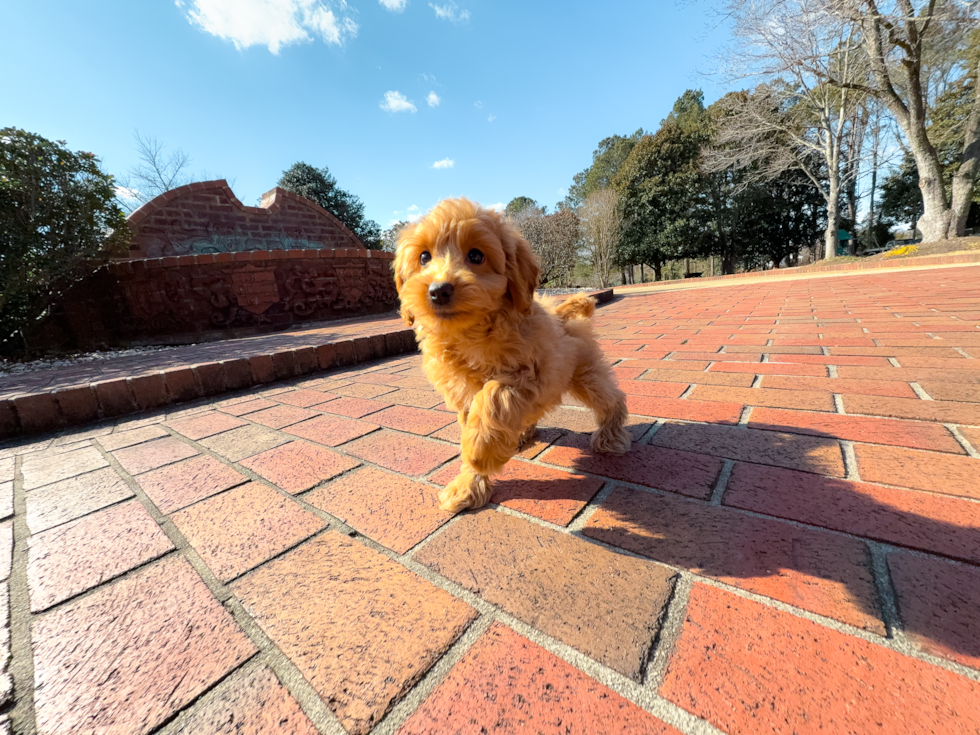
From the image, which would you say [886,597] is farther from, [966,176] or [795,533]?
[966,176]

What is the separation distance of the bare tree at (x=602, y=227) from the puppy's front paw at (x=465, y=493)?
22.2 metres

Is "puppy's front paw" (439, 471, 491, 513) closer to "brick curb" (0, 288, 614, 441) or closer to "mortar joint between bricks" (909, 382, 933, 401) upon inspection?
"mortar joint between bricks" (909, 382, 933, 401)

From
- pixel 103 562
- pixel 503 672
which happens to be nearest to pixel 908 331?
pixel 503 672

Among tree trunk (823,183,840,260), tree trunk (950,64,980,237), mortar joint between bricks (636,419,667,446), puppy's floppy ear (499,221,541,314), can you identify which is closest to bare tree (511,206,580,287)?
tree trunk (823,183,840,260)

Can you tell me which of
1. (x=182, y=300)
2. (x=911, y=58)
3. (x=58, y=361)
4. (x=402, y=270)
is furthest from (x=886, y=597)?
(x=911, y=58)

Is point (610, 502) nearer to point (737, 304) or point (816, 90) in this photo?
point (737, 304)

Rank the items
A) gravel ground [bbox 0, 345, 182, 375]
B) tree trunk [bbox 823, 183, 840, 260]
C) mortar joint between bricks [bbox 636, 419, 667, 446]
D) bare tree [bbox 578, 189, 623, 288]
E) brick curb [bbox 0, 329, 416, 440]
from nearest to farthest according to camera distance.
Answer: mortar joint between bricks [bbox 636, 419, 667, 446]
brick curb [bbox 0, 329, 416, 440]
gravel ground [bbox 0, 345, 182, 375]
tree trunk [bbox 823, 183, 840, 260]
bare tree [bbox 578, 189, 623, 288]

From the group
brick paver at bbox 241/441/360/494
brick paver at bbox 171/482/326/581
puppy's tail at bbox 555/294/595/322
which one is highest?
puppy's tail at bbox 555/294/595/322

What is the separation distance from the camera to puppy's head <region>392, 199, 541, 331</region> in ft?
5.48

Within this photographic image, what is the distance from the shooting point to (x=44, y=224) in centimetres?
596

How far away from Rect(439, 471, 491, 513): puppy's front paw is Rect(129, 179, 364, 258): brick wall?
31.9ft

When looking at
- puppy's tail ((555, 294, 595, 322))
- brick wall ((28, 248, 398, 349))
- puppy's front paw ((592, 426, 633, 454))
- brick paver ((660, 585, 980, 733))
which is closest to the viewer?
brick paver ((660, 585, 980, 733))

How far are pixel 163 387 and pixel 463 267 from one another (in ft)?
10.2

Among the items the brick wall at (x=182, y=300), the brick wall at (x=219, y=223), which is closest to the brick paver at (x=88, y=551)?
the brick wall at (x=182, y=300)
